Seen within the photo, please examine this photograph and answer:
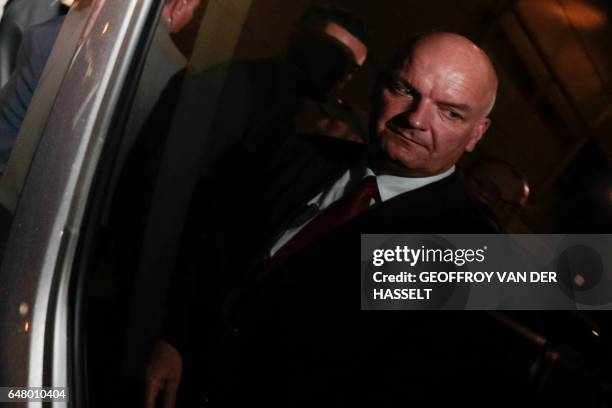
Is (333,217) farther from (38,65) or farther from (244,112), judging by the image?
(38,65)

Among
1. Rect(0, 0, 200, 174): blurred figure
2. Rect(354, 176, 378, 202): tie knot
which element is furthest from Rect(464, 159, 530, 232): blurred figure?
Rect(0, 0, 200, 174): blurred figure

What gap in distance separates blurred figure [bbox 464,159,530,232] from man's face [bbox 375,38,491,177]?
0.12ft

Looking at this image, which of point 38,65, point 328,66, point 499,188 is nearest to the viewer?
point 499,188

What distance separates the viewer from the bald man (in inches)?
39.0

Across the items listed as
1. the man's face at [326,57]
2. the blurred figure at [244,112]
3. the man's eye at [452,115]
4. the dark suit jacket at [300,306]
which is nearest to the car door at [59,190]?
the blurred figure at [244,112]

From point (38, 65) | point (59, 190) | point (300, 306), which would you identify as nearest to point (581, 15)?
point (300, 306)

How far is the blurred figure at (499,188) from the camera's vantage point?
98 cm

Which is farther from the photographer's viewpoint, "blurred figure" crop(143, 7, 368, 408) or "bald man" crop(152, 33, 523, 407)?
"blurred figure" crop(143, 7, 368, 408)

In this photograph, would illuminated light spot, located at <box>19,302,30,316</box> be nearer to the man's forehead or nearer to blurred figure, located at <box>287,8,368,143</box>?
blurred figure, located at <box>287,8,368,143</box>

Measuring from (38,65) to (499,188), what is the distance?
1.38 meters

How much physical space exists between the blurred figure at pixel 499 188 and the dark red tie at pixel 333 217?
5.9 inches

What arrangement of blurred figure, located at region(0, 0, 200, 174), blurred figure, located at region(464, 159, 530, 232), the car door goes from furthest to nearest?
blurred figure, located at region(0, 0, 200, 174) < the car door < blurred figure, located at region(464, 159, 530, 232)

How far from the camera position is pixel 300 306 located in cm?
106

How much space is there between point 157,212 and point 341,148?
39 cm
